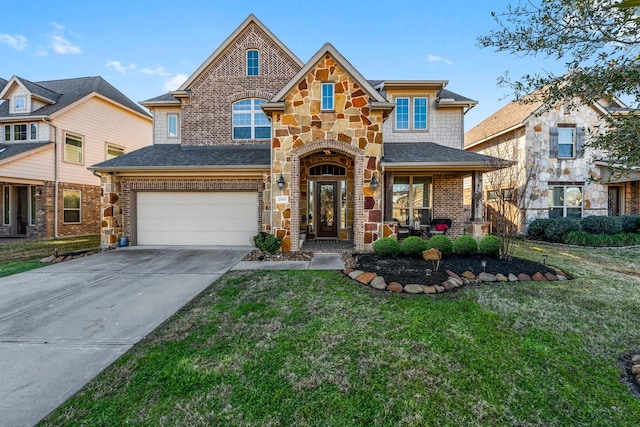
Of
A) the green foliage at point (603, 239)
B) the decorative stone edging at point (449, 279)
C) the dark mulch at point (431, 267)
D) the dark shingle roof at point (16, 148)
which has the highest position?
the dark shingle roof at point (16, 148)

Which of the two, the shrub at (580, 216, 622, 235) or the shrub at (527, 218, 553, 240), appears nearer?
the shrub at (580, 216, 622, 235)

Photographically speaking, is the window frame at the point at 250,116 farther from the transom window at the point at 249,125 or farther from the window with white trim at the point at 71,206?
the window with white trim at the point at 71,206

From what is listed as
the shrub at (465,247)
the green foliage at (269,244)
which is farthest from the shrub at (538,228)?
Answer: the green foliage at (269,244)

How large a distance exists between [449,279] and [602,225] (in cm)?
1032

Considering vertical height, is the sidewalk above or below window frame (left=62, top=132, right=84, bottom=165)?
below

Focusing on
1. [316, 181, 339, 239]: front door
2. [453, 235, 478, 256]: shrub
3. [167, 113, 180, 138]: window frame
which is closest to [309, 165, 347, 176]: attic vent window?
[316, 181, 339, 239]: front door

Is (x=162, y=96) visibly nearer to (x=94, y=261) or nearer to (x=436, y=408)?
(x=94, y=261)

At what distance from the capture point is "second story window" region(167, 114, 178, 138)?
43.0 feet

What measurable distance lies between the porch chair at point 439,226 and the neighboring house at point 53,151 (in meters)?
16.9

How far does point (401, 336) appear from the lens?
12.8 ft

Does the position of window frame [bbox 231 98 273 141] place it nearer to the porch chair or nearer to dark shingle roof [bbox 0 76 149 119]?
the porch chair

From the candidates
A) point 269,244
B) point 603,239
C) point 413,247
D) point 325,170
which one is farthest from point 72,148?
point 603,239

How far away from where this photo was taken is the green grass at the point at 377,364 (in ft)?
8.61

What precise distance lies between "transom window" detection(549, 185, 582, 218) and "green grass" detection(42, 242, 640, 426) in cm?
1038
